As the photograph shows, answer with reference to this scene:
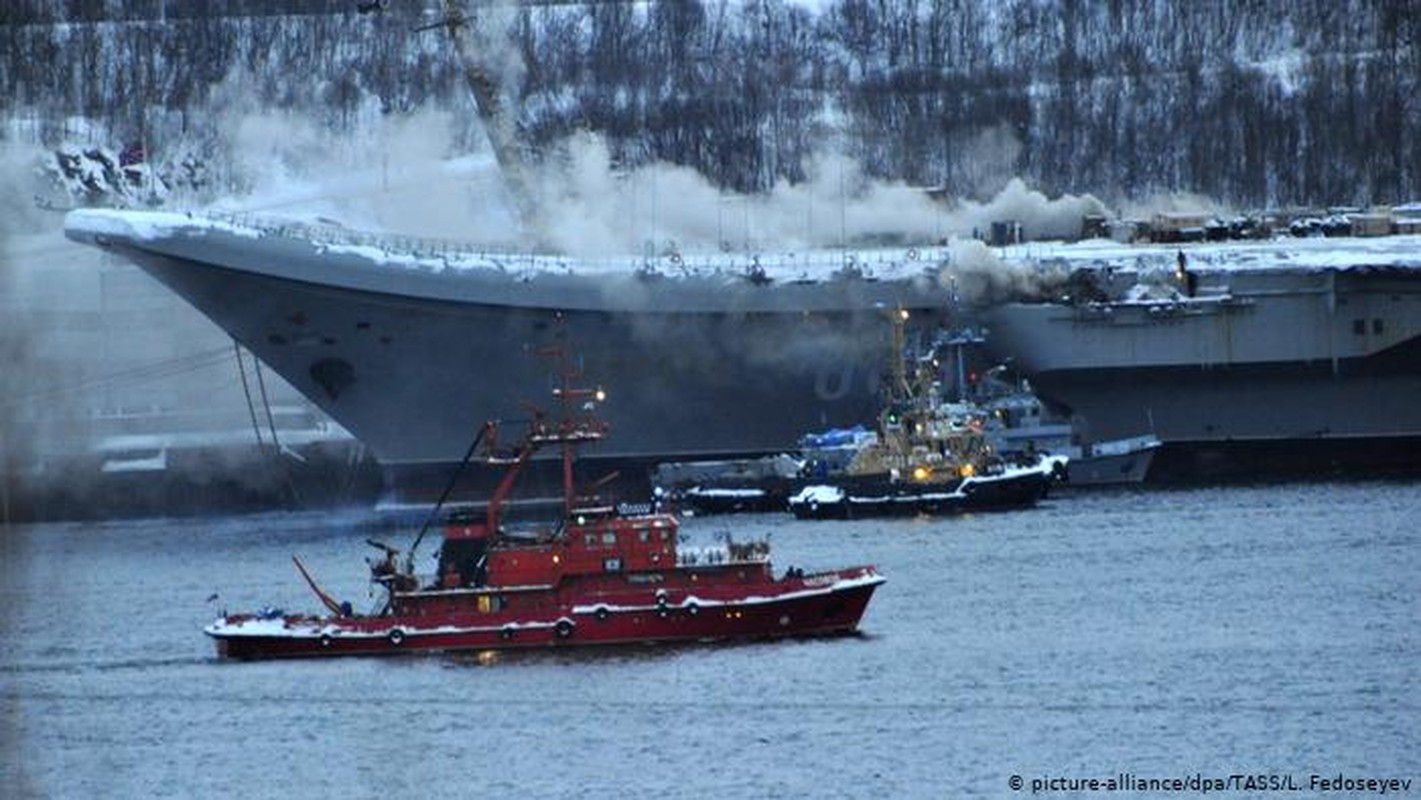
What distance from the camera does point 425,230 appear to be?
73.2 metres

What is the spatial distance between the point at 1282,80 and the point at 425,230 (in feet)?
108

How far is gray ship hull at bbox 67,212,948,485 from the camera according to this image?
227 feet

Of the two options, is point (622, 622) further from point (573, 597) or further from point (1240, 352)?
point (1240, 352)

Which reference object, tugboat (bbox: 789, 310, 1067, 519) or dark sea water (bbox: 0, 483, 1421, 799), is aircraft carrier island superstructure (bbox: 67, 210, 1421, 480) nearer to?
tugboat (bbox: 789, 310, 1067, 519)

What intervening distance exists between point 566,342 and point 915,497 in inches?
326

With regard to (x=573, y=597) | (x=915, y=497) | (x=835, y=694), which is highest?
(x=573, y=597)

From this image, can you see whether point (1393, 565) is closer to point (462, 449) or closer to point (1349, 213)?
point (462, 449)

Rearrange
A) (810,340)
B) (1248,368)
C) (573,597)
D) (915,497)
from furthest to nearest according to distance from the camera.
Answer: (1248,368) < (810,340) < (915,497) < (573,597)

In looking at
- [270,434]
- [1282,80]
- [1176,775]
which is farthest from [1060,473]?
[1176,775]

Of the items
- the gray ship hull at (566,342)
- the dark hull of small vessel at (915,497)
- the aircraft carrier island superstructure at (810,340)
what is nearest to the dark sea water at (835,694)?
the dark hull of small vessel at (915,497)

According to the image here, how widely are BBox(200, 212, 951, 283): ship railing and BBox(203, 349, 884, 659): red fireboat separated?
25.4 metres

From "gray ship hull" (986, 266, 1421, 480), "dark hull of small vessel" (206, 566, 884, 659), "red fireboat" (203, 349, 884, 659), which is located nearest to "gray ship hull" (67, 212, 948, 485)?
"gray ship hull" (986, 266, 1421, 480)

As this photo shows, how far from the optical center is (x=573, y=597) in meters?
41.8

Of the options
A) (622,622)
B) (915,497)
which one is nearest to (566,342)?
(915,497)
